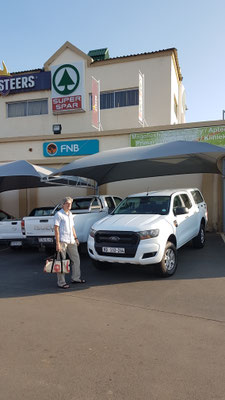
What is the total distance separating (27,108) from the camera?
2091cm

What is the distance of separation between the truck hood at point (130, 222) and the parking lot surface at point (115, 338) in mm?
1085

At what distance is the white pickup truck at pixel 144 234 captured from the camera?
645 centimetres

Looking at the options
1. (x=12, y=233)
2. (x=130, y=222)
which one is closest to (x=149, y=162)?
(x=12, y=233)

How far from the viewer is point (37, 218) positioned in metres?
9.12

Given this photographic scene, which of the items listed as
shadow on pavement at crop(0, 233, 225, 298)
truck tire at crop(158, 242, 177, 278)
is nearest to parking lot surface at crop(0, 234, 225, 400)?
shadow on pavement at crop(0, 233, 225, 298)

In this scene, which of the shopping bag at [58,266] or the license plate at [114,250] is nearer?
the shopping bag at [58,266]

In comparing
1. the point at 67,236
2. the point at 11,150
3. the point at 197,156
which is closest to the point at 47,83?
the point at 11,150

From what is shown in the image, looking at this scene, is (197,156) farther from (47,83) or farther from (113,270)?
(47,83)

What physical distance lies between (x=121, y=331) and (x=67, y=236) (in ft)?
8.34

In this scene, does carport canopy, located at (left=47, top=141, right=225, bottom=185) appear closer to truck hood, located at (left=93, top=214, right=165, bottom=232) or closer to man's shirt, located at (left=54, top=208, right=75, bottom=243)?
truck hood, located at (left=93, top=214, right=165, bottom=232)

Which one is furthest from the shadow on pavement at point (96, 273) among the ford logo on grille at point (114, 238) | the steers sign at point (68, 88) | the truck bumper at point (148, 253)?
the steers sign at point (68, 88)

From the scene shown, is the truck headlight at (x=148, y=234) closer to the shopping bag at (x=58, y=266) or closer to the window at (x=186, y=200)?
the shopping bag at (x=58, y=266)

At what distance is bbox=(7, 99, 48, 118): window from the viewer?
2062 centimetres

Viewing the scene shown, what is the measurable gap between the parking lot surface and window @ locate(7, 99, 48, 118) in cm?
1575
